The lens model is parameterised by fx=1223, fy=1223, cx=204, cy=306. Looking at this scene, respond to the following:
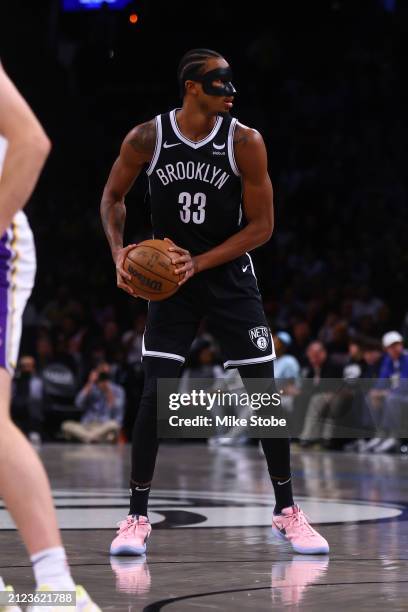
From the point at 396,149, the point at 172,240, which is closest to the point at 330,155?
the point at 396,149

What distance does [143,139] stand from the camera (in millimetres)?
4871

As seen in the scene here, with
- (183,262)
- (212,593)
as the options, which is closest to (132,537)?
(212,593)

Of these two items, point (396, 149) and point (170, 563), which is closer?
point (170, 563)

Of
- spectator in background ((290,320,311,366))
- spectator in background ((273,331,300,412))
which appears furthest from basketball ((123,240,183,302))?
spectator in background ((290,320,311,366))

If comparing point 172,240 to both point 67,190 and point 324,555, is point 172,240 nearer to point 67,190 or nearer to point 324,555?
point 324,555

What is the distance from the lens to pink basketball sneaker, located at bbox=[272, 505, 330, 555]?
459 centimetres

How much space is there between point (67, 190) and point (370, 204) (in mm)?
4908

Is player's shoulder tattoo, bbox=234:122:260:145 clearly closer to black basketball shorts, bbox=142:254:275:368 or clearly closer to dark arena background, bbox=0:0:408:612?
black basketball shorts, bbox=142:254:275:368

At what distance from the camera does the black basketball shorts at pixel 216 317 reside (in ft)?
16.0

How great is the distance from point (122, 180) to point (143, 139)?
0.68 feet

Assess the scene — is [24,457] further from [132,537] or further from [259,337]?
[259,337]

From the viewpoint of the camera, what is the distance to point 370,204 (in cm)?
1772

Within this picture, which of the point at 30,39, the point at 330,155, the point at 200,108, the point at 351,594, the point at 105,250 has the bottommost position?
the point at 351,594

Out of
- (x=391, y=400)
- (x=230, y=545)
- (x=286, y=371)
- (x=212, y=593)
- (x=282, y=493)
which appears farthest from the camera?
(x=286, y=371)
